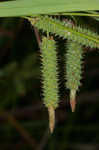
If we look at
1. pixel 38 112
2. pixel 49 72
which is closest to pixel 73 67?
pixel 49 72

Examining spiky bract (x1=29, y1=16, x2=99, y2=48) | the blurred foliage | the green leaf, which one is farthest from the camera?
the blurred foliage

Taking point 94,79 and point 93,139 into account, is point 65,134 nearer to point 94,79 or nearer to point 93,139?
point 93,139

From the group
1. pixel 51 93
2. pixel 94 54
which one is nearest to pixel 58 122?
pixel 94 54

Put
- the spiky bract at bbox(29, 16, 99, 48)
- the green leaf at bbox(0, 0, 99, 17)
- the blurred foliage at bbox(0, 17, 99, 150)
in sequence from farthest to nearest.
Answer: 1. the blurred foliage at bbox(0, 17, 99, 150)
2. the spiky bract at bbox(29, 16, 99, 48)
3. the green leaf at bbox(0, 0, 99, 17)

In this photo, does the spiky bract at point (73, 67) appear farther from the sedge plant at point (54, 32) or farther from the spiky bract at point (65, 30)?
the spiky bract at point (65, 30)

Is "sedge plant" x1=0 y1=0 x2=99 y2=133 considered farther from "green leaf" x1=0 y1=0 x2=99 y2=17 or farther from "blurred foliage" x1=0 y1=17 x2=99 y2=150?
"blurred foliage" x1=0 y1=17 x2=99 y2=150

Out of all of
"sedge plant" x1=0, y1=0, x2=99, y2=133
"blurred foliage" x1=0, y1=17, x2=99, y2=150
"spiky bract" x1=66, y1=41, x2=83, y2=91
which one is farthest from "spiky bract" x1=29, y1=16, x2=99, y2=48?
"blurred foliage" x1=0, y1=17, x2=99, y2=150
